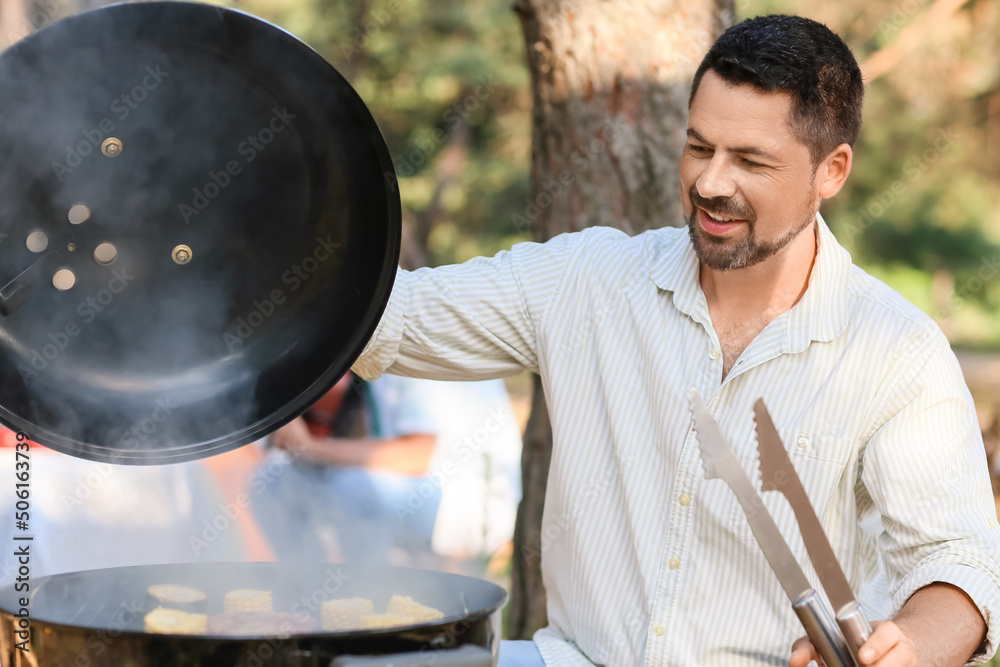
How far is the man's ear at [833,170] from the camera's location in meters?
1.89

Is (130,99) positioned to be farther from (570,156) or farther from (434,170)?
(434,170)

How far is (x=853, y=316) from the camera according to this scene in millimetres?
1889

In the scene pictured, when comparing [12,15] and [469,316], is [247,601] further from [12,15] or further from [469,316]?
[12,15]

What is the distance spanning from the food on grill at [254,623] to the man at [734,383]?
0.52m

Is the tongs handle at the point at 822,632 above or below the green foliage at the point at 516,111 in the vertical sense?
below

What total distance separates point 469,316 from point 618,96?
1.11 m

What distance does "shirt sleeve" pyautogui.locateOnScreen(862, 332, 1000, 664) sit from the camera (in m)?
1.65

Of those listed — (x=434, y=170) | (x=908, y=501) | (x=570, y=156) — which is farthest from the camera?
(x=434, y=170)

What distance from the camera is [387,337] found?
191 cm

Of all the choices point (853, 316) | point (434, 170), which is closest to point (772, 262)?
point (853, 316)

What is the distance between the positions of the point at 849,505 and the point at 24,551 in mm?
1499

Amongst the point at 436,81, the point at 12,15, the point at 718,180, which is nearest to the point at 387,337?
the point at 718,180

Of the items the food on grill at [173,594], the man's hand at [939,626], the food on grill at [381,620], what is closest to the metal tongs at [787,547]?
the man's hand at [939,626]

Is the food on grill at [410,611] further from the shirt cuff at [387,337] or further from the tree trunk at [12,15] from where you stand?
the tree trunk at [12,15]
